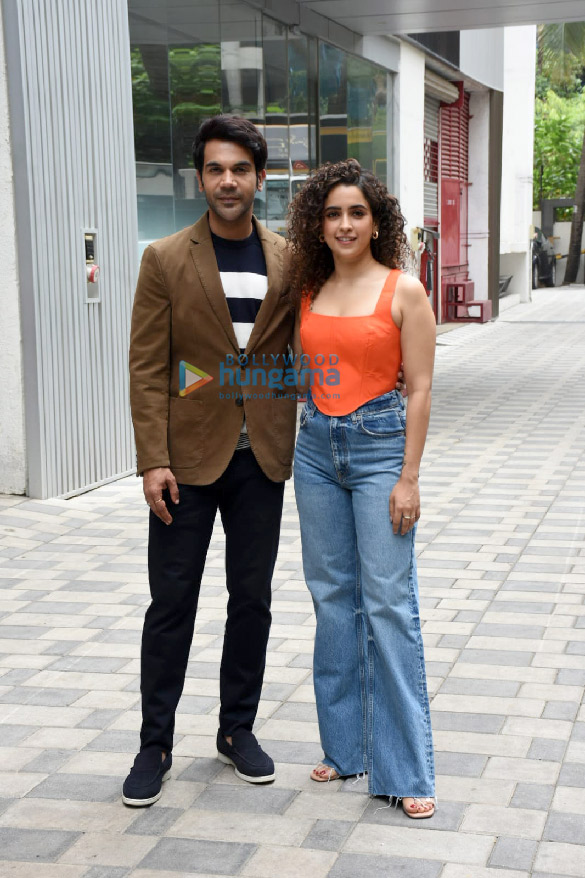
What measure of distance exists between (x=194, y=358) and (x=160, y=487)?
39 centimetres

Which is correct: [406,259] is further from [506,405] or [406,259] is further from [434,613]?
[506,405]

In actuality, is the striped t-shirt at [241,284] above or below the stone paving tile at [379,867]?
above

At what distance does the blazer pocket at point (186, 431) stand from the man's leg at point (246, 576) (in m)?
0.12

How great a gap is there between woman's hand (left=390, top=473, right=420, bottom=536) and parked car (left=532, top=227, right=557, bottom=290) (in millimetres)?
32249

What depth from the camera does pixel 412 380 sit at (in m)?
3.49

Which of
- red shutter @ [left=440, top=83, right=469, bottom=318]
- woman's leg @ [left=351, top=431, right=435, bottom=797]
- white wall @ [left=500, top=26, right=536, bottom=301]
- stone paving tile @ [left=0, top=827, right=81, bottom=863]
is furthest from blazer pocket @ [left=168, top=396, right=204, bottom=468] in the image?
white wall @ [left=500, top=26, right=536, bottom=301]

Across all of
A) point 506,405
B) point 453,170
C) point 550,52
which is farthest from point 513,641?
point 550,52

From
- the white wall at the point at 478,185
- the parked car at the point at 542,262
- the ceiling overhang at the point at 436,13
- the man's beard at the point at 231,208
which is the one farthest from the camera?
the parked car at the point at 542,262

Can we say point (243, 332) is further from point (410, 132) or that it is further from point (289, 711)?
point (410, 132)

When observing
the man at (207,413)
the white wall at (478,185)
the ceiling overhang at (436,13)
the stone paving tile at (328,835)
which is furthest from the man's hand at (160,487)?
the white wall at (478,185)

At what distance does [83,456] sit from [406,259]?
4.89 meters

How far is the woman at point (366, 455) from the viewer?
349 cm

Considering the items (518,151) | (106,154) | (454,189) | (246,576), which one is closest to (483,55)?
(454,189)

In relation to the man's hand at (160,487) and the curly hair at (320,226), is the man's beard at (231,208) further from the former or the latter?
the man's hand at (160,487)
